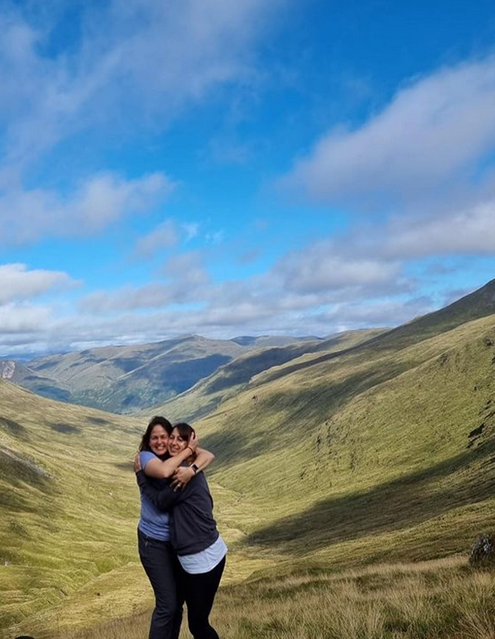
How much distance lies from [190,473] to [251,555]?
12893cm

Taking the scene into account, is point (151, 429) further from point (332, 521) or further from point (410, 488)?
point (332, 521)

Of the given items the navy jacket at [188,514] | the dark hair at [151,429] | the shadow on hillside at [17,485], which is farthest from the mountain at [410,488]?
the shadow on hillside at [17,485]

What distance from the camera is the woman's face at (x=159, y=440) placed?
967 centimetres

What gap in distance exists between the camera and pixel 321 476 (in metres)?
198

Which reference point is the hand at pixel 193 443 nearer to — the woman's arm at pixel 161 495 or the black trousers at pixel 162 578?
the woman's arm at pixel 161 495

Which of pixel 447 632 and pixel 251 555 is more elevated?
pixel 447 632

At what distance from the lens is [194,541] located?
28.8 ft

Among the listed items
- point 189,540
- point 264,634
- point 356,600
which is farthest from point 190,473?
point 356,600

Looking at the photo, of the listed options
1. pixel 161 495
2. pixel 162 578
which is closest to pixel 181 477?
pixel 161 495

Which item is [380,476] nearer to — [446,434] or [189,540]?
[446,434]

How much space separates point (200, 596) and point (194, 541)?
44.2 inches

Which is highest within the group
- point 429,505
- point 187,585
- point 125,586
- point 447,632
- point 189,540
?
point 189,540

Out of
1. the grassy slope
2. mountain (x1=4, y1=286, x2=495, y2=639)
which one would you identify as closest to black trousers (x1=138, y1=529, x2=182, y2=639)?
mountain (x1=4, y1=286, x2=495, y2=639)

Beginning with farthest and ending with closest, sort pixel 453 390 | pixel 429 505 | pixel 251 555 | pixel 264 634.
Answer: pixel 453 390, pixel 251 555, pixel 429 505, pixel 264 634
